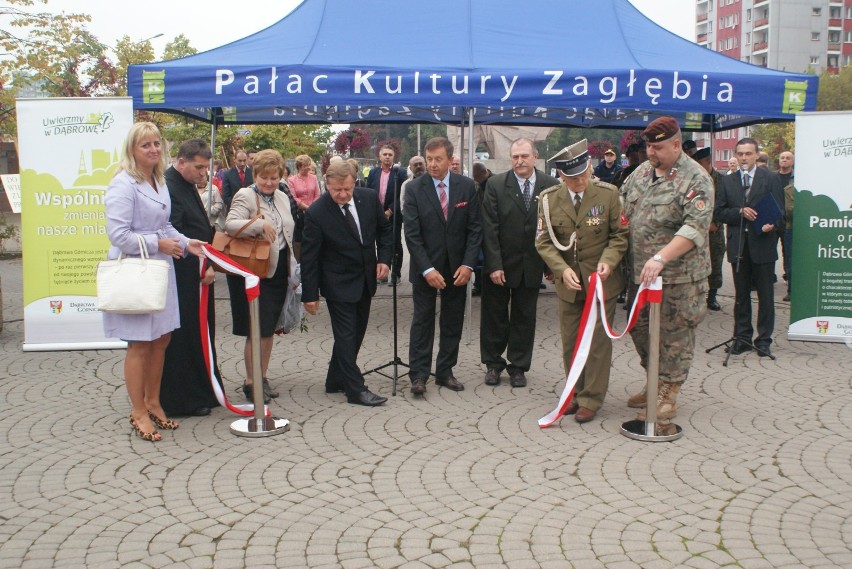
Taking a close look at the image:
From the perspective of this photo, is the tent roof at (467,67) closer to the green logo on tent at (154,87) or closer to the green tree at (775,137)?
the green logo on tent at (154,87)

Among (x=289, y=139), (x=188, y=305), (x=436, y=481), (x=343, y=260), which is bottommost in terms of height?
(x=436, y=481)

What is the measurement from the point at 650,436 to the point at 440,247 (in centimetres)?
218

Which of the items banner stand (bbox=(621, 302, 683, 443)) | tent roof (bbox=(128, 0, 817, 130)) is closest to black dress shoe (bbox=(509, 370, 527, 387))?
banner stand (bbox=(621, 302, 683, 443))

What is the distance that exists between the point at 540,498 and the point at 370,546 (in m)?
1.02

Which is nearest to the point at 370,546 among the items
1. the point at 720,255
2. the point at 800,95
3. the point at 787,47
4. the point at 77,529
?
the point at 77,529

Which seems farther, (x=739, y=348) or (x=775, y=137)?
(x=775, y=137)

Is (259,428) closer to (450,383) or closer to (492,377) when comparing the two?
(450,383)

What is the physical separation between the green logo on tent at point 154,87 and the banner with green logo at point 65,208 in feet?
0.76

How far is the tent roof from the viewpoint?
8.05 meters

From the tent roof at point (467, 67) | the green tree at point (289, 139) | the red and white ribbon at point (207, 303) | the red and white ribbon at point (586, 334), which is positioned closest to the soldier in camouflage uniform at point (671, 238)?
the red and white ribbon at point (586, 334)

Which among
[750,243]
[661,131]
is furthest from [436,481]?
[750,243]

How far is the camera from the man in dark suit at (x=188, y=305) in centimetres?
585

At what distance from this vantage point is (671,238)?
5.55 metres

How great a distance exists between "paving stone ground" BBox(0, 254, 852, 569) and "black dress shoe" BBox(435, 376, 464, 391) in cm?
6
